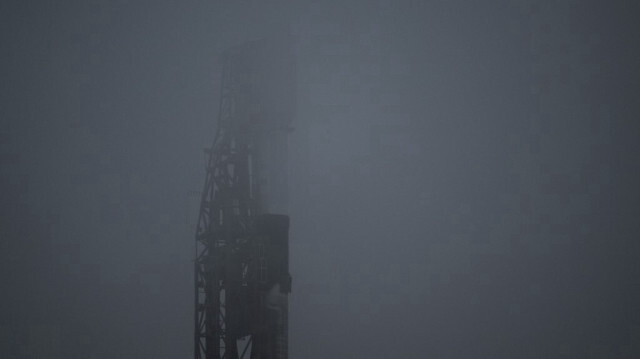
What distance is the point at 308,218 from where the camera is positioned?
72.5 metres

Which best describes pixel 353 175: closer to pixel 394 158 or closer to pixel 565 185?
pixel 565 185

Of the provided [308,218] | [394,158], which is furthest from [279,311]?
[394,158]

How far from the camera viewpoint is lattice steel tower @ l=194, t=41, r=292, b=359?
1220cm

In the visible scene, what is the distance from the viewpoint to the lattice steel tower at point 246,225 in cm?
1220

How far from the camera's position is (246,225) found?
12719 mm

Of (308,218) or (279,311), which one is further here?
(308,218)

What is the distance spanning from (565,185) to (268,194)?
81538mm

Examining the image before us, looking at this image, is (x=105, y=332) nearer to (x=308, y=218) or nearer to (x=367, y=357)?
(x=367, y=357)

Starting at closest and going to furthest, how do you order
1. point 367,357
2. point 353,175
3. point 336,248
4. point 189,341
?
point 189,341 → point 367,357 → point 336,248 → point 353,175

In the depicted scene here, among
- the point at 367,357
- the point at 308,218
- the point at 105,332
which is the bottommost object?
the point at 367,357

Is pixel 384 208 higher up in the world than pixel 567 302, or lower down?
higher up

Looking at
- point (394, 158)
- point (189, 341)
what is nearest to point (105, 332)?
point (189, 341)

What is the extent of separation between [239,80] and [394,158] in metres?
152

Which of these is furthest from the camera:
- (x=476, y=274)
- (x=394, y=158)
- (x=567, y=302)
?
(x=394, y=158)
